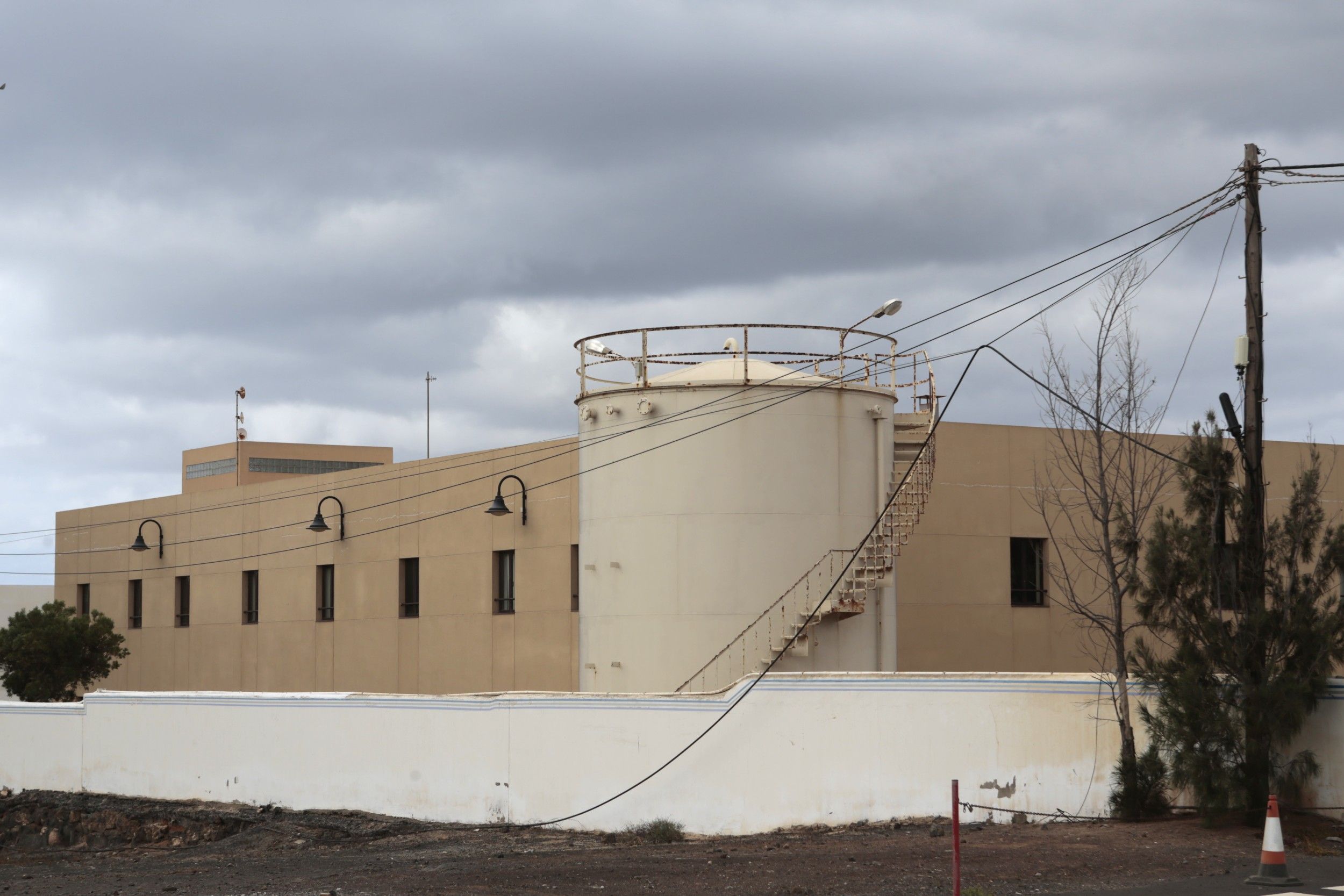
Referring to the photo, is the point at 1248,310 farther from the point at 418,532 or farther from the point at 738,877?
the point at 418,532

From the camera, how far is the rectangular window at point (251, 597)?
133 ft

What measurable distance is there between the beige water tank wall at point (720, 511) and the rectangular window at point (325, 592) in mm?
15074

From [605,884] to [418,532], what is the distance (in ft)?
67.5

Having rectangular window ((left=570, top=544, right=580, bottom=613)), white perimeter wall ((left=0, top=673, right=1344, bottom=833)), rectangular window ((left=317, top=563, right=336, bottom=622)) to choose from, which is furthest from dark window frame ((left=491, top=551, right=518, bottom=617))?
white perimeter wall ((left=0, top=673, right=1344, bottom=833))

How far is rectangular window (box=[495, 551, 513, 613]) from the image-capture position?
33062 mm

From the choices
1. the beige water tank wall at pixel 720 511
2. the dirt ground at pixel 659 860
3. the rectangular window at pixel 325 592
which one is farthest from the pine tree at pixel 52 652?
the beige water tank wall at pixel 720 511

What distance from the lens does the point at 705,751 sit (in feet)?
67.2

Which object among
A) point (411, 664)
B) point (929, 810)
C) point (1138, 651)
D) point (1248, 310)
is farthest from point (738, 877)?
point (411, 664)

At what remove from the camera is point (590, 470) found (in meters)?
25.1

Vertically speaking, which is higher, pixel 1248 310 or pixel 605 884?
pixel 1248 310

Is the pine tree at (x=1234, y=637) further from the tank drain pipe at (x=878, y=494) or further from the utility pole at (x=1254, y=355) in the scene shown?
the tank drain pipe at (x=878, y=494)

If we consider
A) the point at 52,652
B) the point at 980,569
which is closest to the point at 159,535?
the point at 52,652

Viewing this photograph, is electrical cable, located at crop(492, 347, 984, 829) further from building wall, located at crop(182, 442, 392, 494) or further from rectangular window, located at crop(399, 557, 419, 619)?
building wall, located at crop(182, 442, 392, 494)

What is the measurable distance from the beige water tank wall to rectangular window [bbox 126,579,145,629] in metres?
25.4
